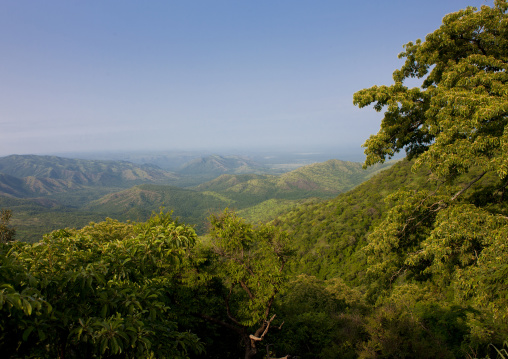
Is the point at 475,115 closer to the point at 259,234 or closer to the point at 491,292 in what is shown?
the point at 491,292

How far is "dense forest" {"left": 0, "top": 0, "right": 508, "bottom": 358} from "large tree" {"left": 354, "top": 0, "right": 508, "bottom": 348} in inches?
1.4

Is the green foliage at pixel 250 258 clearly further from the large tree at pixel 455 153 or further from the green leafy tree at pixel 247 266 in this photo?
the large tree at pixel 455 153

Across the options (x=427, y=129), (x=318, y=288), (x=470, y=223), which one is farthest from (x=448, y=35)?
(x=318, y=288)

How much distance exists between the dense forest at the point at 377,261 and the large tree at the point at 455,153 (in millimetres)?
36

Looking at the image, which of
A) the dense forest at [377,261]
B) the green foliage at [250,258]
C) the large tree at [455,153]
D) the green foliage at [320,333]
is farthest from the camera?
the green foliage at [320,333]

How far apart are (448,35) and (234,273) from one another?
1168cm

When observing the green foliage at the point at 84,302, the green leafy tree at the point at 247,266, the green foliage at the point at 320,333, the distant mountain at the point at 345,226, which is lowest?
the distant mountain at the point at 345,226

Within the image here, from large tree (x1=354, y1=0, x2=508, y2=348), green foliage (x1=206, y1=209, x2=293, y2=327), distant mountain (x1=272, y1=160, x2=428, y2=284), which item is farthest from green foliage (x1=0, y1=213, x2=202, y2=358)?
distant mountain (x1=272, y1=160, x2=428, y2=284)

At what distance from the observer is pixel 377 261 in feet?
25.8

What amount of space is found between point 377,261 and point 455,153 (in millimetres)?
4078

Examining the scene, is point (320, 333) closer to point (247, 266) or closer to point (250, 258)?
point (250, 258)

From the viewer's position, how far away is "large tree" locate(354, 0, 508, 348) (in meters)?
5.25

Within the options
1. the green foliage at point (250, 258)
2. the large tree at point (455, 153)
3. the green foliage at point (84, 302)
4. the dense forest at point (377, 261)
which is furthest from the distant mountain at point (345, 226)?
the green foliage at point (84, 302)

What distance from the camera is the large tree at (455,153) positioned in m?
5.25
